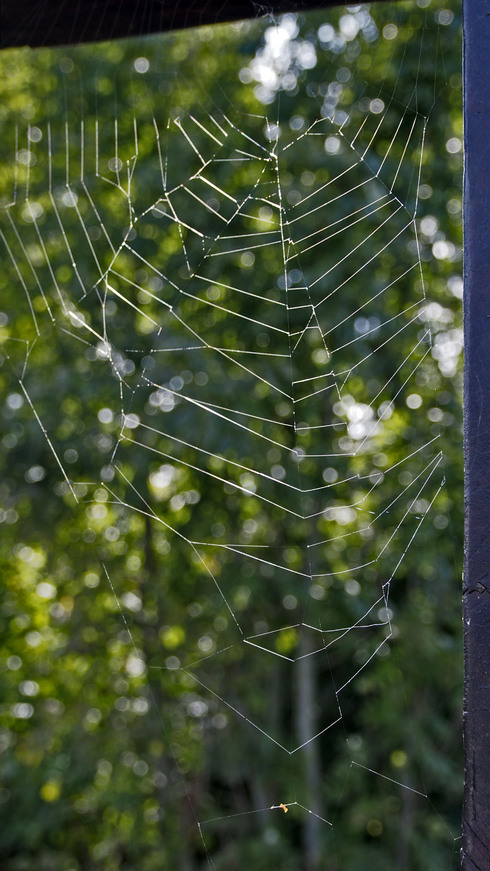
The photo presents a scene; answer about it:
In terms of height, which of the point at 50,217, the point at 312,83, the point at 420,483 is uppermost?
the point at 312,83

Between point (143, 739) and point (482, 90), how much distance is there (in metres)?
2.85

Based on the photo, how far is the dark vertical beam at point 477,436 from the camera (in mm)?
463

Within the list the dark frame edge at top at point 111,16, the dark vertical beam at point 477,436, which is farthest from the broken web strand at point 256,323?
the dark vertical beam at point 477,436

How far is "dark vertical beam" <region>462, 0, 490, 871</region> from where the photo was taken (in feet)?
1.52

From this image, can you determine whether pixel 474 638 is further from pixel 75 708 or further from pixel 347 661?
pixel 75 708

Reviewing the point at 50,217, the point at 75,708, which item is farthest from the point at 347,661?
the point at 50,217

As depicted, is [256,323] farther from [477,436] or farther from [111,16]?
[477,436]

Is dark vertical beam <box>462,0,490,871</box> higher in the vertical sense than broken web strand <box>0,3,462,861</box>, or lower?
higher

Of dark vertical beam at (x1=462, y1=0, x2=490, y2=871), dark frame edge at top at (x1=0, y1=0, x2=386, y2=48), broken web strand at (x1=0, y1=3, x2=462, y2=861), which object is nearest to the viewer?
dark vertical beam at (x1=462, y1=0, x2=490, y2=871)

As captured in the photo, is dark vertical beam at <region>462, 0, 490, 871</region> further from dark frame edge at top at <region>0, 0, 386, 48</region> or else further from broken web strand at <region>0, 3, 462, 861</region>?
broken web strand at <region>0, 3, 462, 861</region>

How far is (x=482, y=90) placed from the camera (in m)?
0.52

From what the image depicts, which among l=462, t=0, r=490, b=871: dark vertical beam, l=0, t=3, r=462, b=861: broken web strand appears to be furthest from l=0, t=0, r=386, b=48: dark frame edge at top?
l=0, t=3, r=462, b=861: broken web strand

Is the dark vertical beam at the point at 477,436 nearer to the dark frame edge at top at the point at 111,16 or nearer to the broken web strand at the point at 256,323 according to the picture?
the dark frame edge at top at the point at 111,16

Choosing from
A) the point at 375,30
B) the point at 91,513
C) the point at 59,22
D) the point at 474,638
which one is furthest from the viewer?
the point at 91,513
